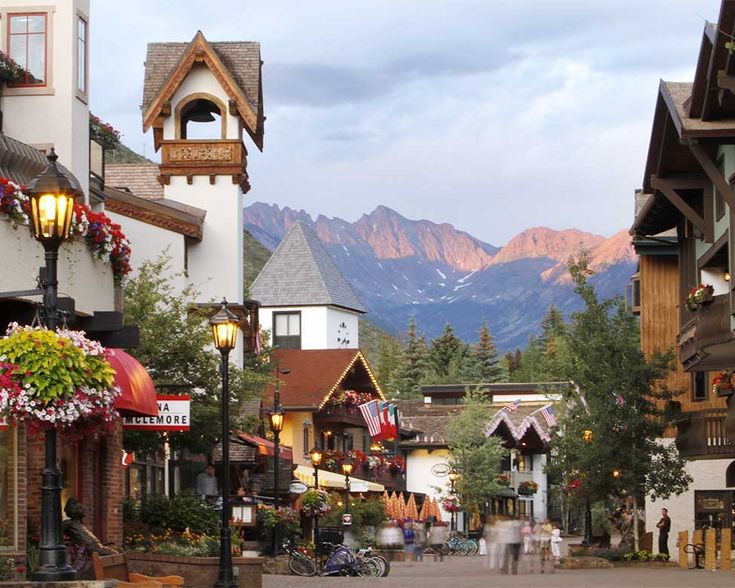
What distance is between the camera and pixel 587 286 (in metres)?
47.5

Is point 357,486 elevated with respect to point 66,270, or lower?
lower

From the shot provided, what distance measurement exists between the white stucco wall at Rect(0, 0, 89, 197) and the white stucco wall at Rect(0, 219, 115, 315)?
151 inches

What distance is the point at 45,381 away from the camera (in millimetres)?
15758

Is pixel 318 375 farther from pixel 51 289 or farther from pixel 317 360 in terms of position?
pixel 51 289

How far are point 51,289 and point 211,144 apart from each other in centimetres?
4090

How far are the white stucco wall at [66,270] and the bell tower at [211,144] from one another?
29312 millimetres

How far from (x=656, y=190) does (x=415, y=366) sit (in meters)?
102

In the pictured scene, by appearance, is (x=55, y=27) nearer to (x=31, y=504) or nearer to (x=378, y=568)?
(x=31, y=504)

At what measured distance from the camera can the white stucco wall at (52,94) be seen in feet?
91.8

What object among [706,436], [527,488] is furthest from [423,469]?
[706,436]

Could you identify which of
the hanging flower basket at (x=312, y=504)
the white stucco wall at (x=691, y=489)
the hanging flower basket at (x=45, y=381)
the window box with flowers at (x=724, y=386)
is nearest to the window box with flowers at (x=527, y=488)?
the white stucco wall at (x=691, y=489)

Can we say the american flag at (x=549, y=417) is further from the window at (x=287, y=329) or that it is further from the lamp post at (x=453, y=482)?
the window at (x=287, y=329)

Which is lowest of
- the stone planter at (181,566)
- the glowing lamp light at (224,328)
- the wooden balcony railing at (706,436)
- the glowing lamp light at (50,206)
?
the stone planter at (181,566)

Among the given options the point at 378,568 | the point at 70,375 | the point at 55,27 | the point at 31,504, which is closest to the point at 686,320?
the point at 378,568
